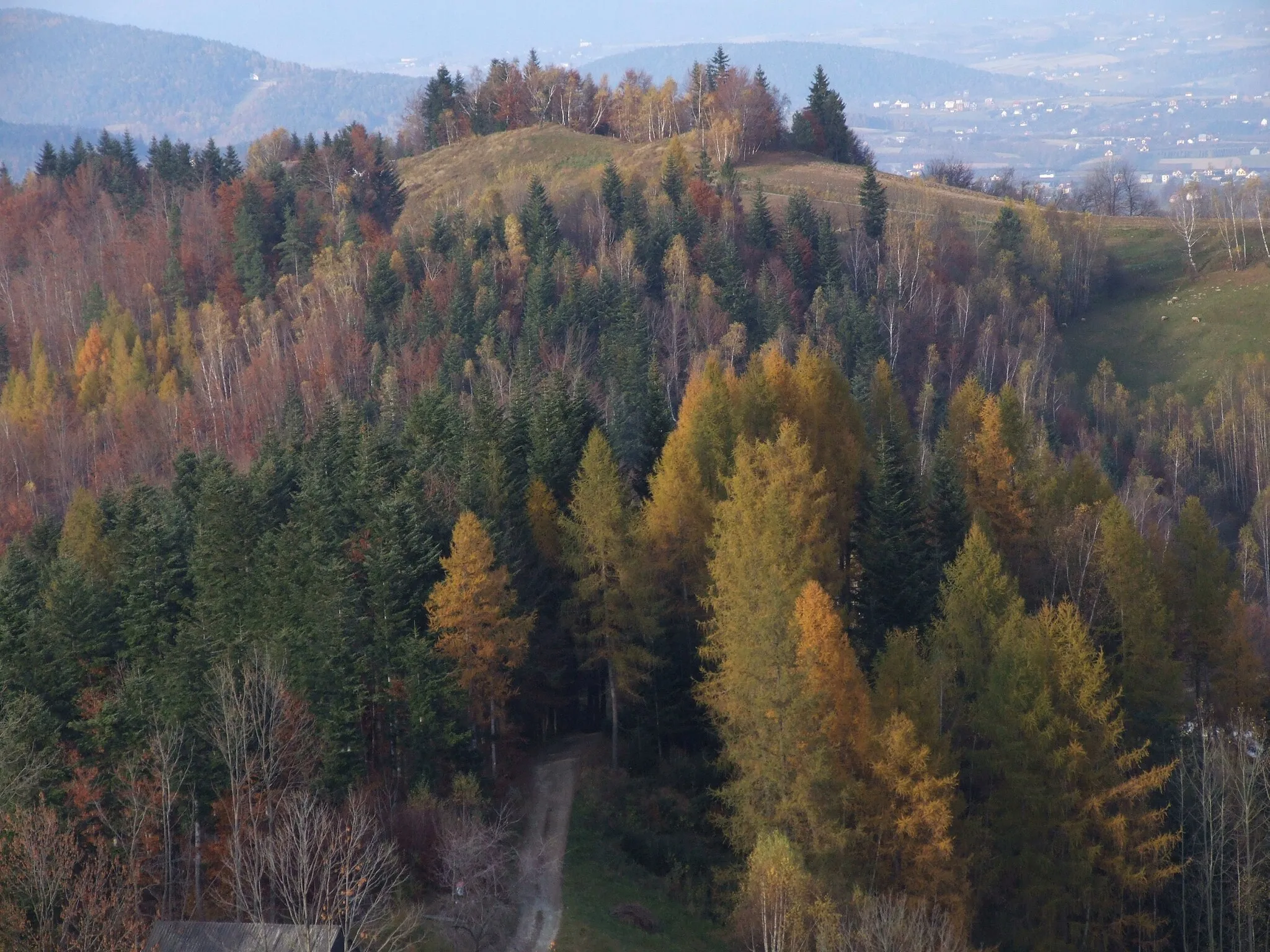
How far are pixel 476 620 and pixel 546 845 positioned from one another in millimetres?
6035

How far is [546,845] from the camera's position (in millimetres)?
32000

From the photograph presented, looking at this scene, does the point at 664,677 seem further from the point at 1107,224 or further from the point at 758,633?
the point at 1107,224

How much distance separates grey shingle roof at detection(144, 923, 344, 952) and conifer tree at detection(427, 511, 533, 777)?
1056 cm

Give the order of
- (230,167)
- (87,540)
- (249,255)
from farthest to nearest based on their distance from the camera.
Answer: (230,167) → (249,255) → (87,540)

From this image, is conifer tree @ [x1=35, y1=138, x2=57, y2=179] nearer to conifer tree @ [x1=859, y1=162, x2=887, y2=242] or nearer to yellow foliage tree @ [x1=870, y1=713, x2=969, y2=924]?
conifer tree @ [x1=859, y1=162, x2=887, y2=242]

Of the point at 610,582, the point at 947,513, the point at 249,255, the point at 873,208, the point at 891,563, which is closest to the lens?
the point at 610,582

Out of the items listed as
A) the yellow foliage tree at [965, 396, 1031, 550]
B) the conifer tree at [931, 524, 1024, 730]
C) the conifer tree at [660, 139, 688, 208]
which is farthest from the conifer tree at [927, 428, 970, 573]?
the conifer tree at [660, 139, 688, 208]

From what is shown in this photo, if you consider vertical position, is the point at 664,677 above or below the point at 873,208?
below

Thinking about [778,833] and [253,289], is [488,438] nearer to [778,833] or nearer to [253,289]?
[778,833]

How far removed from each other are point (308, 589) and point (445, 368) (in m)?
41.5

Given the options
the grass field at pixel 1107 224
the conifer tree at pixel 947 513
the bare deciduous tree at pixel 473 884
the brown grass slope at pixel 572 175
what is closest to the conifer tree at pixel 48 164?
the brown grass slope at pixel 572 175

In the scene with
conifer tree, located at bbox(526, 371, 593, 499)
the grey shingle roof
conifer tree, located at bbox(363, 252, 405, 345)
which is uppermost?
conifer tree, located at bbox(363, 252, 405, 345)

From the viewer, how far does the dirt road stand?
1127 inches

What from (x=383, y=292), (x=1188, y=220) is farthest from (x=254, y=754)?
(x=1188, y=220)
